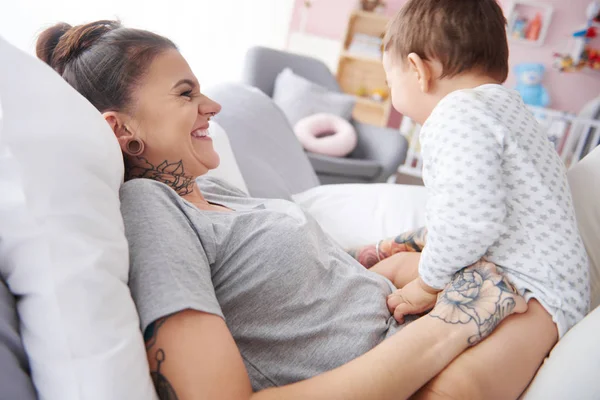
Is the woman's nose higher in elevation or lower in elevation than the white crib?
higher

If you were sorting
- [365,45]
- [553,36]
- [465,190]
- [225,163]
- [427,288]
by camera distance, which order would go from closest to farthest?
[465,190] < [427,288] < [225,163] < [365,45] < [553,36]

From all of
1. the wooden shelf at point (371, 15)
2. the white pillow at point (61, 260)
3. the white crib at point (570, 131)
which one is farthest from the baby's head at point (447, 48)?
the wooden shelf at point (371, 15)

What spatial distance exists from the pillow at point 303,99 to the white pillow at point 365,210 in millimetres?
1408

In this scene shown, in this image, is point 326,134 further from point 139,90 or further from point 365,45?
point 139,90

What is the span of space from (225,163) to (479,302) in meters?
0.97

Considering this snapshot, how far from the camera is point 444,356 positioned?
0.79 metres

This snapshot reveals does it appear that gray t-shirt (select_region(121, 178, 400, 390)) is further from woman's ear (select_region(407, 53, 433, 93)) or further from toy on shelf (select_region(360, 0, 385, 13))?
toy on shelf (select_region(360, 0, 385, 13))

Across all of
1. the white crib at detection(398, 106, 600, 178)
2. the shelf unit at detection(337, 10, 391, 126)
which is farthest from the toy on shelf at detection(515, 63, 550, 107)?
the shelf unit at detection(337, 10, 391, 126)

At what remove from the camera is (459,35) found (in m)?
1.03

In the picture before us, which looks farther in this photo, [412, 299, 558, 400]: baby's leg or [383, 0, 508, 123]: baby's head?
[383, 0, 508, 123]: baby's head

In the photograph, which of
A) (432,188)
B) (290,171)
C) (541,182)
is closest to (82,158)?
(432,188)

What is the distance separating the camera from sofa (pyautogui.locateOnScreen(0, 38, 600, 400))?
59 centimetres

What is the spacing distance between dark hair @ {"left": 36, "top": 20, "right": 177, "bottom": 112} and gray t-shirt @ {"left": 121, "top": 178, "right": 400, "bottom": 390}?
0.80 feet

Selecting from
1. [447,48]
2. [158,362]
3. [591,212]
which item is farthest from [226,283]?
[591,212]
